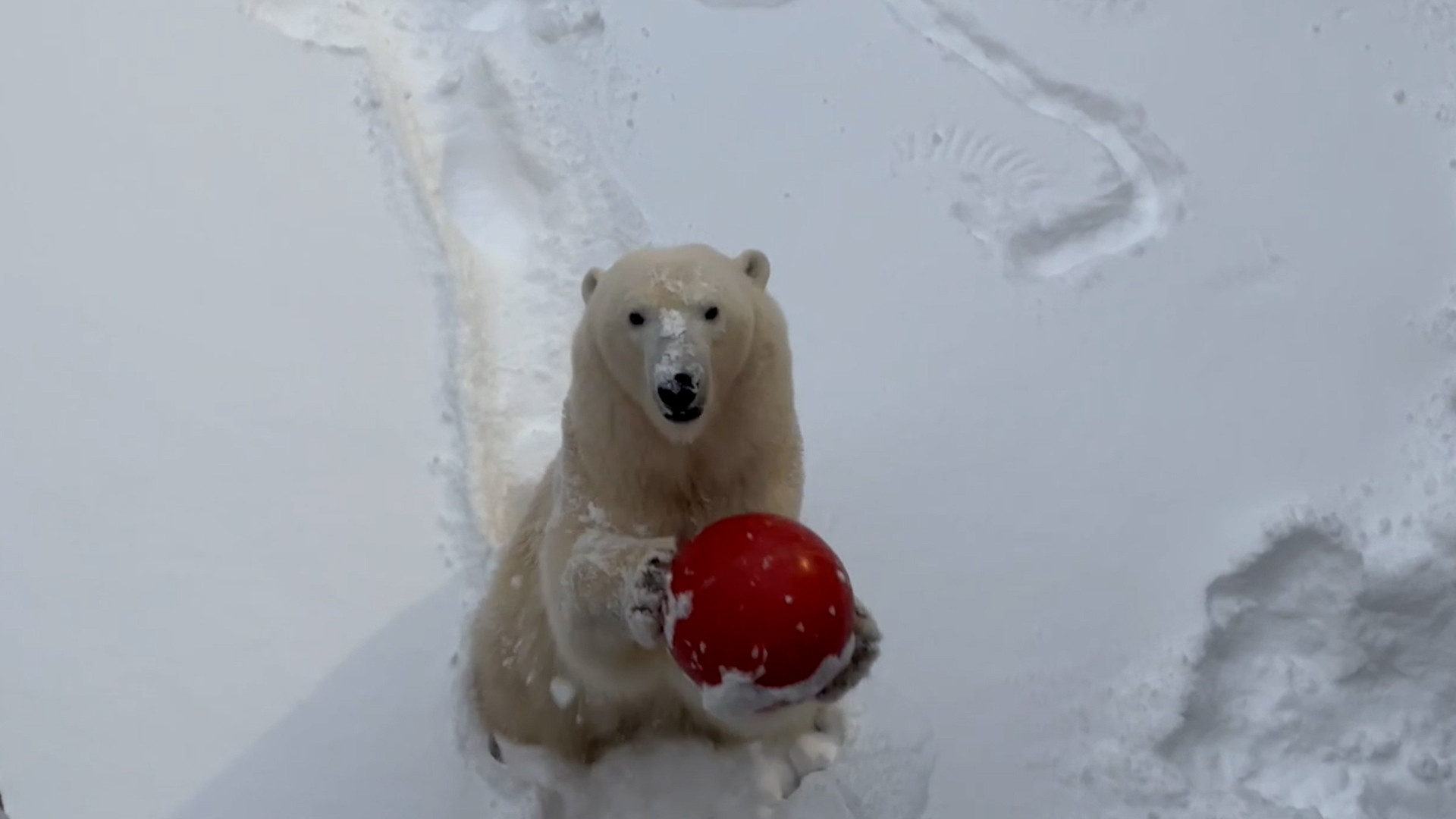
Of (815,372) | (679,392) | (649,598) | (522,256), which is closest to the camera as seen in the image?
(679,392)

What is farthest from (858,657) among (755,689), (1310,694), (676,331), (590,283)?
(1310,694)

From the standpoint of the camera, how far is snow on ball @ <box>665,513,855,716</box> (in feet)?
5.24

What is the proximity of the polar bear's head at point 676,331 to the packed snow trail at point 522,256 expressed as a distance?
81cm

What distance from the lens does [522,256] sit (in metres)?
3.05

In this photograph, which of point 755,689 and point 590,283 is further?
point 590,283

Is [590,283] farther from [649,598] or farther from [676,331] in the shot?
[649,598]

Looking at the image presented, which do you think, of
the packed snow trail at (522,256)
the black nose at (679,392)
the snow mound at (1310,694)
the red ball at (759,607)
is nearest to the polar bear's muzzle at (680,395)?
the black nose at (679,392)

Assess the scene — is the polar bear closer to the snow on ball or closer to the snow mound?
the snow on ball

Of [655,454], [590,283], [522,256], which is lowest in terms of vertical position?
[522,256]

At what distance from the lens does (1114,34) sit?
3.44m

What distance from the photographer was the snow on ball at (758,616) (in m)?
1.60

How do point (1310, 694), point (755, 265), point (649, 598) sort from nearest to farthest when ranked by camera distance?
point (649, 598), point (755, 265), point (1310, 694)

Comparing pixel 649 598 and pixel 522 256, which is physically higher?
pixel 649 598

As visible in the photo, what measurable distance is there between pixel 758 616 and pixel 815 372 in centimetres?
131
